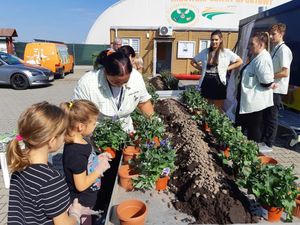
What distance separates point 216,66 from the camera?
493cm

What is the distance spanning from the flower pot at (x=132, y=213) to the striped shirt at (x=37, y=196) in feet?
2.14

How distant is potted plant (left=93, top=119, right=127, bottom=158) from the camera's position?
301 cm

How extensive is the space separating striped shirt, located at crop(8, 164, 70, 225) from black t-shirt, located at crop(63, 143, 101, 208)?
38 centimetres

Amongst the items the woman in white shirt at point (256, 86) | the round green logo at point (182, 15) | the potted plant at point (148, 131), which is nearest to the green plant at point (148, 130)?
the potted plant at point (148, 131)

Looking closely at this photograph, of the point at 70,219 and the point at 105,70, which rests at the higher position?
the point at 105,70

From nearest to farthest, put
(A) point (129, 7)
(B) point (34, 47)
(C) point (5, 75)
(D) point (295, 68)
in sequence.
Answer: (D) point (295, 68)
(C) point (5, 75)
(B) point (34, 47)
(A) point (129, 7)

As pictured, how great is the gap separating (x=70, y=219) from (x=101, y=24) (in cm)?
2722

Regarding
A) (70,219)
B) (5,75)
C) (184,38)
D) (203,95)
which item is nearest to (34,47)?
(5,75)

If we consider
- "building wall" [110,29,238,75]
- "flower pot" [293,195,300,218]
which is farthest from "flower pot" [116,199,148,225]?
"building wall" [110,29,238,75]

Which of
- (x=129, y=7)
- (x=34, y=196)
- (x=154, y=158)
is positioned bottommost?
(x=154, y=158)

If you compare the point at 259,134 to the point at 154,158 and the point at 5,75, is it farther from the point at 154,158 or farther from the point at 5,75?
the point at 5,75

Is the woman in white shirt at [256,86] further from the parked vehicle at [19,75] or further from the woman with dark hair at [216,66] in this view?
the parked vehicle at [19,75]

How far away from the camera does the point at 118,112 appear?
114 inches

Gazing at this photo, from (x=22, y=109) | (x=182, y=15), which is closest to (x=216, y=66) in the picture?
(x=22, y=109)
